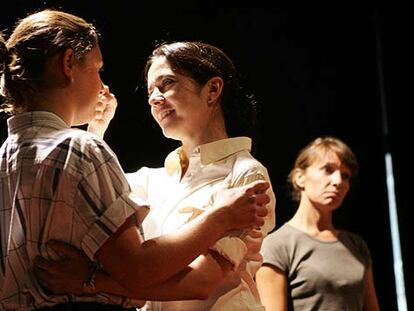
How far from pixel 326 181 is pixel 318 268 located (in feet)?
1.31

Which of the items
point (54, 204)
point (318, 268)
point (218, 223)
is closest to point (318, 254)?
point (318, 268)

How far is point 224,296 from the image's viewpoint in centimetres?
161

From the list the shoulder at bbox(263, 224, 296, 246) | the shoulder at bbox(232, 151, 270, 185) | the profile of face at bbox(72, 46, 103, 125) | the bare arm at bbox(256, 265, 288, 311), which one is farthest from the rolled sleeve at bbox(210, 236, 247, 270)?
the shoulder at bbox(263, 224, 296, 246)

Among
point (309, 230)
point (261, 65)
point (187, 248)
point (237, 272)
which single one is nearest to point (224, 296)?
point (237, 272)

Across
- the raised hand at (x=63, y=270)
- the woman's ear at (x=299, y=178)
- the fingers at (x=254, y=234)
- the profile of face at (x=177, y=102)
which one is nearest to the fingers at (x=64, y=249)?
the raised hand at (x=63, y=270)

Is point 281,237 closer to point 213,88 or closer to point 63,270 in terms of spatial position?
point 213,88

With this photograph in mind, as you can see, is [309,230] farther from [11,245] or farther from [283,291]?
[11,245]

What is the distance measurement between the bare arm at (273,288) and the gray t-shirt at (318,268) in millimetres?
24

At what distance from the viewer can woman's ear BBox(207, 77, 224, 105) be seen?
180 centimetres

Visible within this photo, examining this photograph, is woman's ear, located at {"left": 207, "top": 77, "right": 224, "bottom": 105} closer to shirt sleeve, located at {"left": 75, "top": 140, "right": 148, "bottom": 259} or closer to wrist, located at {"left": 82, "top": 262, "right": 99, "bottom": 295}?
shirt sleeve, located at {"left": 75, "top": 140, "right": 148, "bottom": 259}

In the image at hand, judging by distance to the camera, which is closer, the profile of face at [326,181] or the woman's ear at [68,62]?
the woman's ear at [68,62]

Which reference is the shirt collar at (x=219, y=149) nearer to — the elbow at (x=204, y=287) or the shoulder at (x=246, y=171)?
the shoulder at (x=246, y=171)

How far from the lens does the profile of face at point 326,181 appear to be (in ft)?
9.56

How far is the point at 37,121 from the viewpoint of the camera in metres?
1.43
